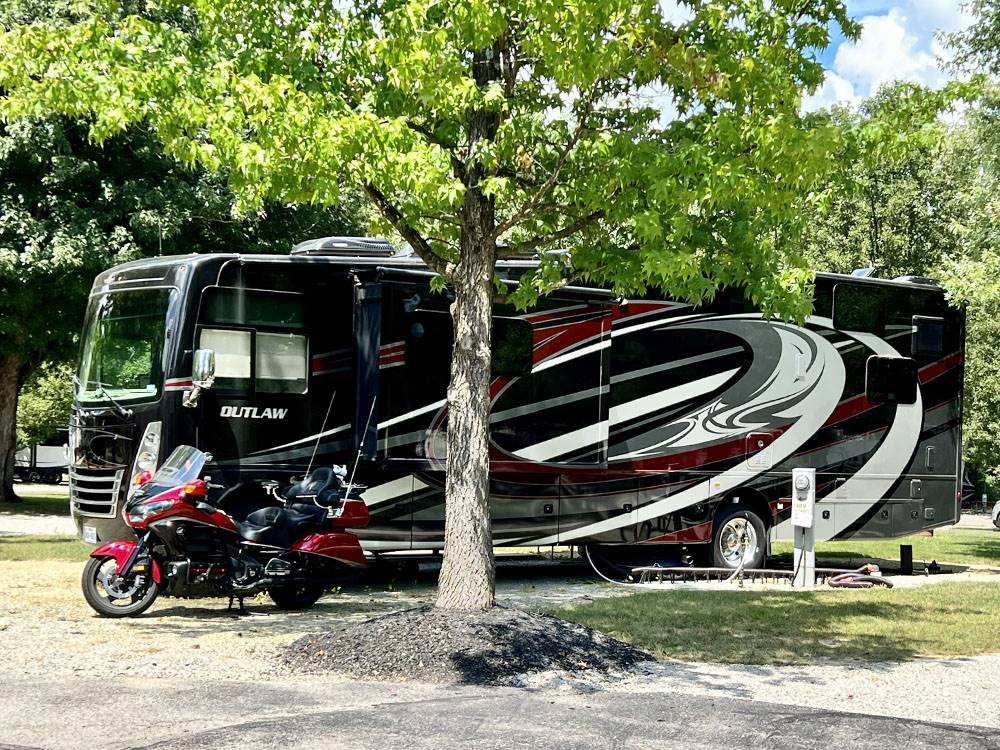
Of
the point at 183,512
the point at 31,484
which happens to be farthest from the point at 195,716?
the point at 31,484

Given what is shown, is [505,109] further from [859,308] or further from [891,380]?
[891,380]

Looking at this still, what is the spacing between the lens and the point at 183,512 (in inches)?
414

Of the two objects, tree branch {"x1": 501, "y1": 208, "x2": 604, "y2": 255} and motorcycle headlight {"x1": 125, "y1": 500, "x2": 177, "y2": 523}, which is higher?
tree branch {"x1": 501, "y1": 208, "x2": 604, "y2": 255}

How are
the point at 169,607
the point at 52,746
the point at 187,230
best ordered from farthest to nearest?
the point at 187,230, the point at 169,607, the point at 52,746

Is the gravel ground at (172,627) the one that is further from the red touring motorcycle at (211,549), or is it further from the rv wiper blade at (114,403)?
the rv wiper blade at (114,403)

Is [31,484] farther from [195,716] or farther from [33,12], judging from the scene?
[195,716]

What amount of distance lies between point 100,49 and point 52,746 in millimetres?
5136

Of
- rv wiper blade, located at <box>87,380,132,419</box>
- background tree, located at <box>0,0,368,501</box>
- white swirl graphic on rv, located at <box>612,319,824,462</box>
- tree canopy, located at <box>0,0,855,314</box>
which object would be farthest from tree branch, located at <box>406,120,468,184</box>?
background tree, located at <box>0,0,368,501</box>

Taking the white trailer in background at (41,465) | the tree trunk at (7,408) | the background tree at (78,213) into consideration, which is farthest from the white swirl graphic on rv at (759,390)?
the white trailer in background at (41,465)

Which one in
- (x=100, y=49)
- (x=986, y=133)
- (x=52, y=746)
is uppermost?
(x=986, y=133)

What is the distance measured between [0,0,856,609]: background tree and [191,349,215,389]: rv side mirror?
2.12 metres

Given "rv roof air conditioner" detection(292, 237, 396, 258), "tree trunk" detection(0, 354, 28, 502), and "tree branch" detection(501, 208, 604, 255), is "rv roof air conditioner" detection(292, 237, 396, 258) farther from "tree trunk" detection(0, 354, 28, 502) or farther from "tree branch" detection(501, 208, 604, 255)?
"tree trunk" detection(0, 354, 28, 502)

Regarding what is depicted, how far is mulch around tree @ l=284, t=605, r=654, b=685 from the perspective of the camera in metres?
8.20

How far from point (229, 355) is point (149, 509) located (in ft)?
7.09
